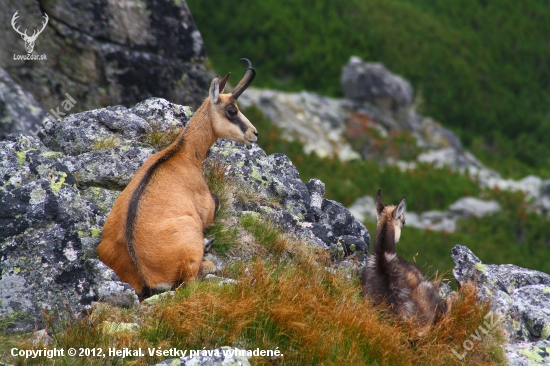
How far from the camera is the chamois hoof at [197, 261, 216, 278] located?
30.2 feet

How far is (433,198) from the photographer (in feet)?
138

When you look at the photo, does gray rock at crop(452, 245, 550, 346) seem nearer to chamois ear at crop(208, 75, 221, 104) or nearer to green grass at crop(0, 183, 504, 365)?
green grass at crop(0, 183, 504, 365)

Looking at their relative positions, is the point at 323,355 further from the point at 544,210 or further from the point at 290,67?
the point at 290,67

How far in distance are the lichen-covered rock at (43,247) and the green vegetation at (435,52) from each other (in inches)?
1628

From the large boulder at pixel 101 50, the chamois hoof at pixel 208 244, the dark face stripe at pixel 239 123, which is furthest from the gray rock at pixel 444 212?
the chamois hoof at pixel 208 244

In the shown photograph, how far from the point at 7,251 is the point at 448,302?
6439mm

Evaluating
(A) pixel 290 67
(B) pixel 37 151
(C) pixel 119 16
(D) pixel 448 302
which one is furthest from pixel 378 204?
(A) pixel 290 67

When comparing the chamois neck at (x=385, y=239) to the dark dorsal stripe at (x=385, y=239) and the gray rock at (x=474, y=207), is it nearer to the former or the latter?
the dark dorsal stripe at (x=385, y=239)

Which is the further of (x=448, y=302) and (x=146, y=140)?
(x=146, y=140)

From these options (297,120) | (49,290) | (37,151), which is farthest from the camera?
(297,120)

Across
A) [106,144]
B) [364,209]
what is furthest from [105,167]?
[364,209]

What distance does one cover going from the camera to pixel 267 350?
7.54m

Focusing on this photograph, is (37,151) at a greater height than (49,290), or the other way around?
(37,151)

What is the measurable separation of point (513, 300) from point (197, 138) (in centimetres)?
607
